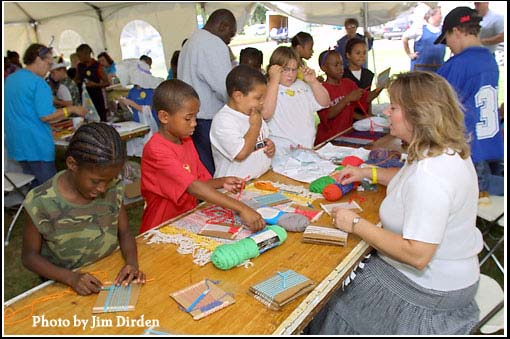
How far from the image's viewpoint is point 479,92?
3.11 metres

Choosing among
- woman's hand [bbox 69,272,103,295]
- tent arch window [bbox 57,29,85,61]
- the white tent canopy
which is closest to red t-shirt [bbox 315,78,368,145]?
woman's hand [bbox 69,272,103,295]

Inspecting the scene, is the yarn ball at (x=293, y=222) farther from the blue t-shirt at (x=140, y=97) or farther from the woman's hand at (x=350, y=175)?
the blue t-shirt at (x=140, y=97)

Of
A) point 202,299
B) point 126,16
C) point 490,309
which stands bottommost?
point 490,309

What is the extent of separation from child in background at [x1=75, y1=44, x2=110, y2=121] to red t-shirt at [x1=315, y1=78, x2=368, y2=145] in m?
5.12

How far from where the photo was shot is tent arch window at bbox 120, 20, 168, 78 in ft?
30.1

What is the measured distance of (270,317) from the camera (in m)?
1.30

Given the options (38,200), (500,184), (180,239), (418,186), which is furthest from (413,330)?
(500,184)

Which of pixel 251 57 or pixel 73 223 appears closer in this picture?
pixel 73 223

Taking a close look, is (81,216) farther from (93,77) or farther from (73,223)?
(93,77)

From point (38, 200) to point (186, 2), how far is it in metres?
7.32

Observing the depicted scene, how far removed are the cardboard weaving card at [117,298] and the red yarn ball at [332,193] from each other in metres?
1.04

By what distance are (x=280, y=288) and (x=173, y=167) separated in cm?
86

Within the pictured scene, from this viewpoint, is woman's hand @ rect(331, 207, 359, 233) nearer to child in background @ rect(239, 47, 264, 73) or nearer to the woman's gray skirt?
the woman's gray skirt

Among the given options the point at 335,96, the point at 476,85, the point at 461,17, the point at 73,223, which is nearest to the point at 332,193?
the point at 73,223
